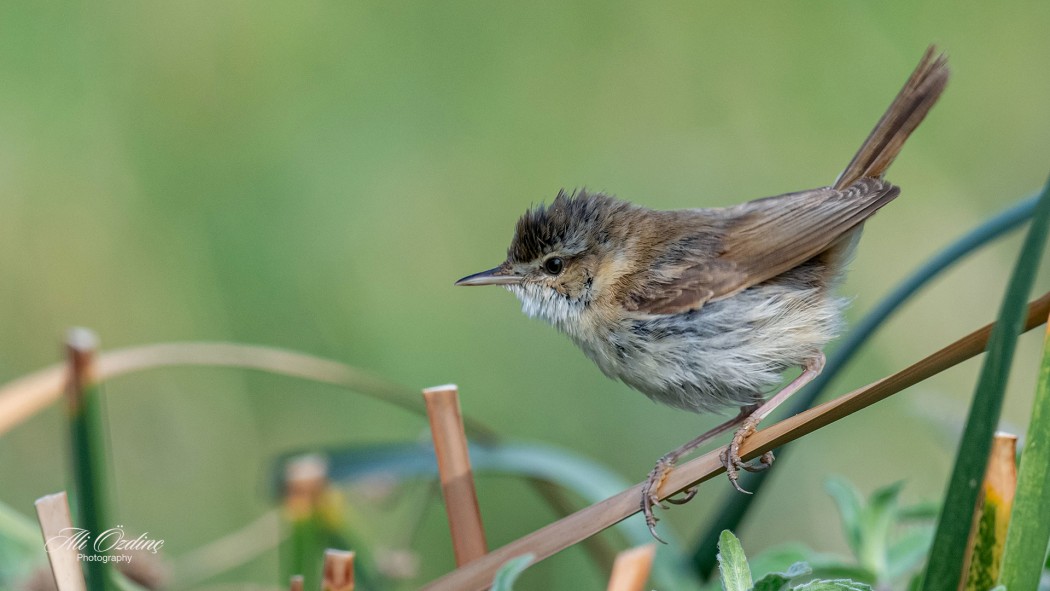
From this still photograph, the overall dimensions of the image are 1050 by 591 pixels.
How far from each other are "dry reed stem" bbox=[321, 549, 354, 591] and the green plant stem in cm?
85

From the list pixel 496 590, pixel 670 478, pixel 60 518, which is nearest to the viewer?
pixel 496 590

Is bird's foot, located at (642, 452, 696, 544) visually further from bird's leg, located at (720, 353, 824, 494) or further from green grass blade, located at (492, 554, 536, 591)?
green grass blade, located at (492, 554, 536, 591)

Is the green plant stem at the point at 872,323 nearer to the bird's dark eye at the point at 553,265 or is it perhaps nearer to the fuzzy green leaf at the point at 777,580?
the fuzzy green leaf at the point at 777,580

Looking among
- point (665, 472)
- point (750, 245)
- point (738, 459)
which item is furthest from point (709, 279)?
point (738, 459)

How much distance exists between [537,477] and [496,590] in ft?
3.95

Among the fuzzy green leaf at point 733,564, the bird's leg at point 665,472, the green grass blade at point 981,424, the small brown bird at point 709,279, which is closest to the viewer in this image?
the green grass blade at point 981,424

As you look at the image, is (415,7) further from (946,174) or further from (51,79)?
(946,174)

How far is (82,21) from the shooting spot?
15.9 ft

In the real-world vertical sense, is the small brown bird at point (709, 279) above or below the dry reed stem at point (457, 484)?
above

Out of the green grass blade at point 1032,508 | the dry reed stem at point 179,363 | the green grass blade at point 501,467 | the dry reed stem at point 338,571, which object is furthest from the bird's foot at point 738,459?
the dry reed stem at point 179,363

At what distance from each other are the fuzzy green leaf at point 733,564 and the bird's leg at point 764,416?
0.55 meters

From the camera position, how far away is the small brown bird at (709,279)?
8.89ft

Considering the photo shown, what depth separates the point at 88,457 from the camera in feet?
5.48

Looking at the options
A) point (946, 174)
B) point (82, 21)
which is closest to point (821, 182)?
point (946, 174)
